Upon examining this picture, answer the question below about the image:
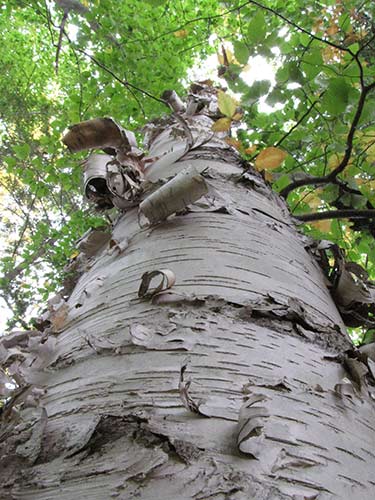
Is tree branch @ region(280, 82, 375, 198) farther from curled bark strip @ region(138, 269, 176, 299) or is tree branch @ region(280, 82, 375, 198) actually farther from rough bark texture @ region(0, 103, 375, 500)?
curled bark strip @ region(138, 269, 176, 299)

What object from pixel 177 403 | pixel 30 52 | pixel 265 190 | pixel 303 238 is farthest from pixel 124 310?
pixel 30 52

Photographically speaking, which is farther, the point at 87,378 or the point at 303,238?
the point at 303,238

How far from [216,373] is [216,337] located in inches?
3.7

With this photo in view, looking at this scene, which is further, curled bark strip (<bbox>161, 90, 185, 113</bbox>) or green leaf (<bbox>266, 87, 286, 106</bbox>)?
curled bark strip (<bbox>161, 90, 185, 113</bbox>)

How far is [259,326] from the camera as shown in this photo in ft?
2.67

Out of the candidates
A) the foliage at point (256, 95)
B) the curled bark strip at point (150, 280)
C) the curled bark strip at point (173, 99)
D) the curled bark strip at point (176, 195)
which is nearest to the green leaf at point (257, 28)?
the foliage at point (256, 95)

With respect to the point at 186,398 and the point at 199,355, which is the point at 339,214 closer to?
the point at 199,355

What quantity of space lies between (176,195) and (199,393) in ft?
2.06

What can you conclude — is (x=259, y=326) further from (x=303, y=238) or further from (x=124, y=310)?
(x=303, y=238)

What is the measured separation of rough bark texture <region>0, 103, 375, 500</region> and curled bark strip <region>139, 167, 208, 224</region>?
0.25ft

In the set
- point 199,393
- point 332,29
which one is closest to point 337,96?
point 199,393

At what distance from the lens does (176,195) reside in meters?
1.16

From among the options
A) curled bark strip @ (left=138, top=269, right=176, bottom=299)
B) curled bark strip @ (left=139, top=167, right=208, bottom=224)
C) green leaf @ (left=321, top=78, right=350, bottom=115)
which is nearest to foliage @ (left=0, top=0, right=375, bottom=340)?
green leaf @ (left=321, top=78, right=350, bottom=115)

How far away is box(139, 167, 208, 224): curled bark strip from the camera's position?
1139mm
